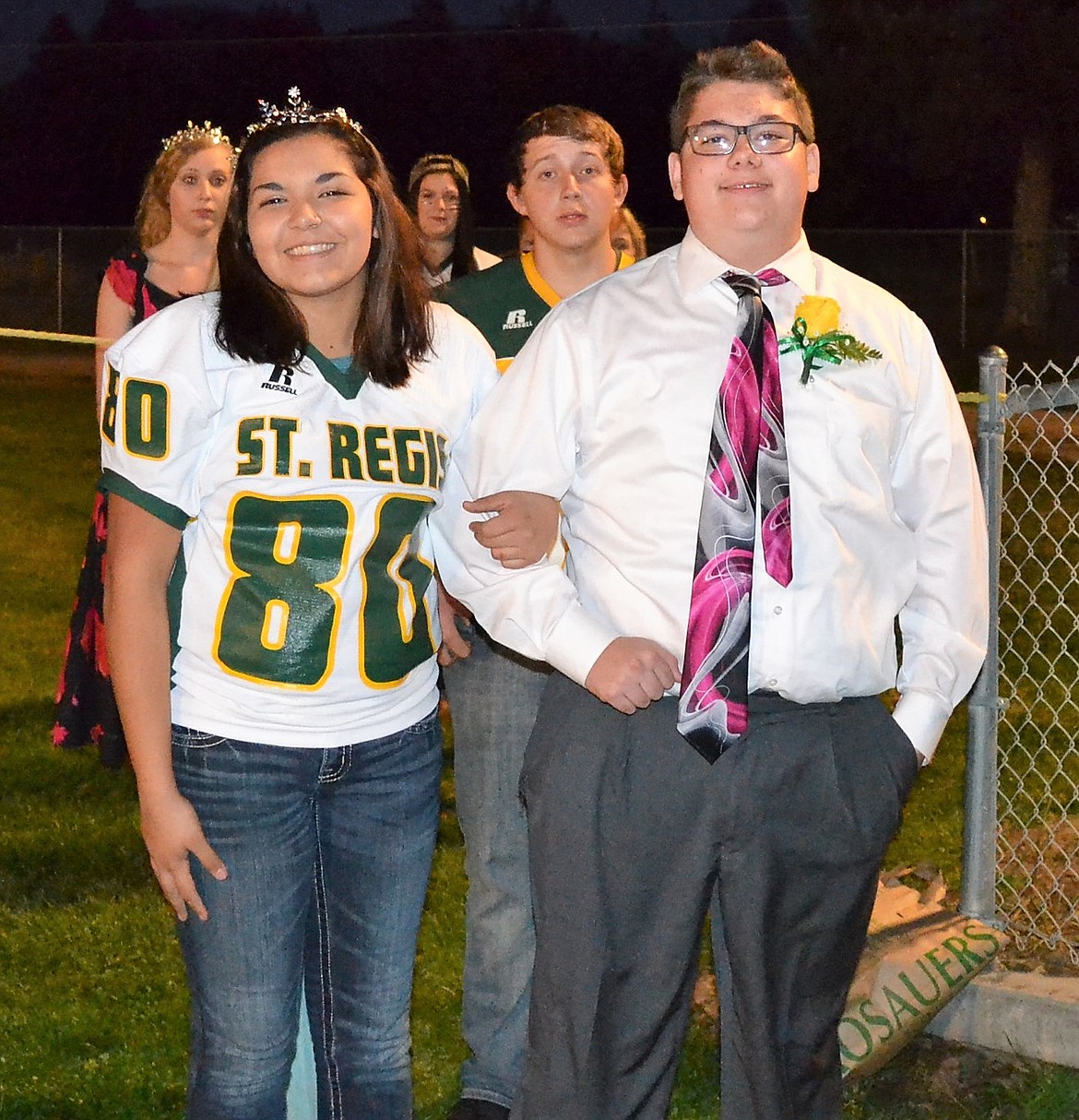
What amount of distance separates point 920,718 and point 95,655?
3.26 m

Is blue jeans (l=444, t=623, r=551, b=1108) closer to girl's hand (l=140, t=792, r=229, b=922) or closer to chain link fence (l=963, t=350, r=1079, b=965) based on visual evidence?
girl's hand (l=140, t=792, r=229, b=922)

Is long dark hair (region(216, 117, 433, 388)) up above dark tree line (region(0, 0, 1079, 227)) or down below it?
below

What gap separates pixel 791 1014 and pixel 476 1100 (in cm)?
112

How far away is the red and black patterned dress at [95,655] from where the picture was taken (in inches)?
211

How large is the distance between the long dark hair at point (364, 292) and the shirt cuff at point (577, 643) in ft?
1.66

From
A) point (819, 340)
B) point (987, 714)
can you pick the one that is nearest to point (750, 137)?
point (819, 340)

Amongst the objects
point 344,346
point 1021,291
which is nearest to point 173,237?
point 344,346

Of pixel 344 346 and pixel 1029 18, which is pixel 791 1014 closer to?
pixel 344 346

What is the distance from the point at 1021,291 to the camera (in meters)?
24.8

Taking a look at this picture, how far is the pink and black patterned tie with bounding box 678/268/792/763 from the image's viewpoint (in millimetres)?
2656

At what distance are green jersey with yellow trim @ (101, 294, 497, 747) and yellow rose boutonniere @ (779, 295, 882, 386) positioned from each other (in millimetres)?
664

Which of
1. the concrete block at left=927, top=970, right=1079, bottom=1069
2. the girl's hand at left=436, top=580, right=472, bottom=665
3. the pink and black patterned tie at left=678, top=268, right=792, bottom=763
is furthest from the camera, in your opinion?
the concrete block at left=927, top=970, right=1079, bottom=1069

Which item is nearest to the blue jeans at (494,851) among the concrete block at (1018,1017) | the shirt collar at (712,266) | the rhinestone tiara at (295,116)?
the shirt collar at (712,266)

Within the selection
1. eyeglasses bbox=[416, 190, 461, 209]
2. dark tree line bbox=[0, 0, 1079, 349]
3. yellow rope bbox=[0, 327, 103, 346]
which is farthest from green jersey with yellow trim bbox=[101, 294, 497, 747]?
dark tree line bbox=[0, 0, 1079, 349]
